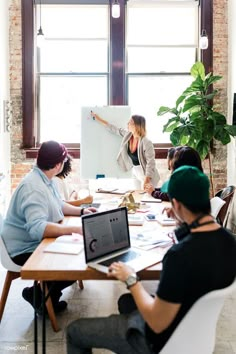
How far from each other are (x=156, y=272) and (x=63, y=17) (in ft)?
16.1

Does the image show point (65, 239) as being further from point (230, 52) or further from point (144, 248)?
point (230, 52)

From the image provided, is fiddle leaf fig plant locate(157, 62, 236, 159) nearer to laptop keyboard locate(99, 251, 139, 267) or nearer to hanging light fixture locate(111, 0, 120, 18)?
hanging light fixture locate(111, 0, 120, 18)

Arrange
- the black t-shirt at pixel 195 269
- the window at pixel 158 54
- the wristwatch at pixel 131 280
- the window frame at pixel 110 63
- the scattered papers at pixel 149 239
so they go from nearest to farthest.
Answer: the black t-shirt at pixel 195 269
the wristwatch at pixel 131 280
the scattered papers at pixel 149 239
the window frame at pixel 110 63
the window at pixel 158 54

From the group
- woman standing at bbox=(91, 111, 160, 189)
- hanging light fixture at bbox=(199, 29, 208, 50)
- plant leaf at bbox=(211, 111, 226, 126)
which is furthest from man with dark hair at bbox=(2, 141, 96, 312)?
hanging light fixture at bbox=(199, 29, 208, 50)

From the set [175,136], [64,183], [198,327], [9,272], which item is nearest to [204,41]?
[175,136]

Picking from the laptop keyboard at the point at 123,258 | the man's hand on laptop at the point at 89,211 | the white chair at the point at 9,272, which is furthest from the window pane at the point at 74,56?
the laptop keyboard at the point at 123,258

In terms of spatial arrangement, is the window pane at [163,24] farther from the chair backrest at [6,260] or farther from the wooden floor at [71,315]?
the chair backrest at [6,260]

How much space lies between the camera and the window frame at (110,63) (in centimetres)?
579

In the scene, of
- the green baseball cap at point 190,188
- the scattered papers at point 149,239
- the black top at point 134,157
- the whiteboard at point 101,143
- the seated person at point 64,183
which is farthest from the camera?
the whiteboard at point 101,143

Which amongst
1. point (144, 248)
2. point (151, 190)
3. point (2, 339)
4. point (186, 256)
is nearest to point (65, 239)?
point (144, 248)

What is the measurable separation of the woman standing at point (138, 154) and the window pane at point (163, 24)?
5.08ft

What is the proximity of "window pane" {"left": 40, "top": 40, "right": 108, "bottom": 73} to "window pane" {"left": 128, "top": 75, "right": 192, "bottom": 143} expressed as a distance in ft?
1.76

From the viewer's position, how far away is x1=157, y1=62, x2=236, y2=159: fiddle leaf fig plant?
16.7 feet

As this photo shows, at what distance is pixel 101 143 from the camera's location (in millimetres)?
5695
